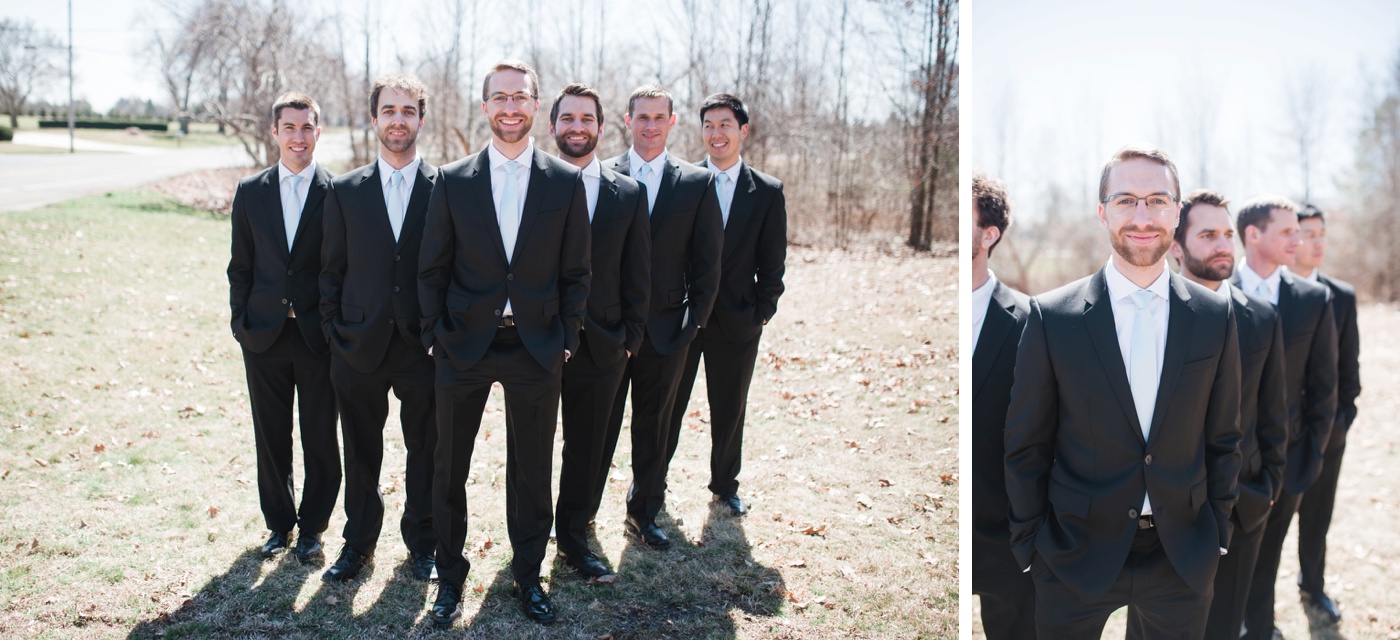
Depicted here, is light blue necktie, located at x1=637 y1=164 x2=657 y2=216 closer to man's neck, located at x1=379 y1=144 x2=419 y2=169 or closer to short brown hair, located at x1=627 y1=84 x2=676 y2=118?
short brown hair, located at x1=627 y1=84 x2=676 y2=118

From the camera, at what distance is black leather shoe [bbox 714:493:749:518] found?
166 inches

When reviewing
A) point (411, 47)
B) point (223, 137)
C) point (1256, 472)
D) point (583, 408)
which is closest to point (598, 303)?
point (583, 408)

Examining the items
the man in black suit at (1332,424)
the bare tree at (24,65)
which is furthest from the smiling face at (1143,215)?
the bare tree at (24,65)

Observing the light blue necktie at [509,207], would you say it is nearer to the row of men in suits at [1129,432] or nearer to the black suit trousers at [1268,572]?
the row of men in suits at [1129,432]

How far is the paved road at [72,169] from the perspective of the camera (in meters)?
5.58

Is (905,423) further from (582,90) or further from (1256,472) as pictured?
(582,90)

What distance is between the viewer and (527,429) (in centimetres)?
320

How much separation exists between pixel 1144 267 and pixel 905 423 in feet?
9.80

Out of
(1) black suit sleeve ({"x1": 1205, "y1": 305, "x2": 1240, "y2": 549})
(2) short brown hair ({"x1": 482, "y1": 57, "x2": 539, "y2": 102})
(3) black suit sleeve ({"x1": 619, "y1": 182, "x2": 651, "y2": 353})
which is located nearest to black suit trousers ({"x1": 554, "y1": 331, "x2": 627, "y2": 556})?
(3) black suit sleeve ({"x1": 619, "y1": 182, "x2": 651, "y2": 353})

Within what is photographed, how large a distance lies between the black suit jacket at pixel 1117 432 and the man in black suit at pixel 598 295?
4.72 ft

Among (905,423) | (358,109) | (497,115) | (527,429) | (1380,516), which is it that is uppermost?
(358,109)

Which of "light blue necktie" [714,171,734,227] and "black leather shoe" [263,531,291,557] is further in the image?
"light blue necktie" [714,171,734,227]

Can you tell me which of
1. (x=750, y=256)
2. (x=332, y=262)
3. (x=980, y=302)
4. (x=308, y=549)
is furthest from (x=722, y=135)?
(x=308, y=549)

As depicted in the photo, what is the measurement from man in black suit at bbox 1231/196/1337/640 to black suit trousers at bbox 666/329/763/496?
196 cm
